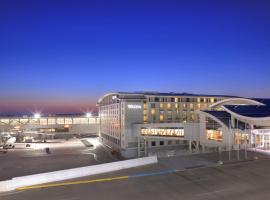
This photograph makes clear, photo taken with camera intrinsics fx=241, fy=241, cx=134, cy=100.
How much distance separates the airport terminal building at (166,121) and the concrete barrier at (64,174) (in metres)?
19.6

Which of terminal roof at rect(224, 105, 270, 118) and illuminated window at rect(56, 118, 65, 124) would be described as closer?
terminal roof at rect(224, 105, 270, 118)

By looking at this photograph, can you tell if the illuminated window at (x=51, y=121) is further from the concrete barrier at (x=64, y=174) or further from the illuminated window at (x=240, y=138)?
the concrete barrier at (x=64, y=174)

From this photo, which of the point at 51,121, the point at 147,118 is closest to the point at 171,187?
the point at 147,118

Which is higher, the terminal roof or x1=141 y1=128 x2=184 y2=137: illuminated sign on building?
the terminal roof

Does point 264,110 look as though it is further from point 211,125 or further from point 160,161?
point 160,161

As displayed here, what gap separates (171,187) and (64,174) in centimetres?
799

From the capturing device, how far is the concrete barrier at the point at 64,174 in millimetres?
16237

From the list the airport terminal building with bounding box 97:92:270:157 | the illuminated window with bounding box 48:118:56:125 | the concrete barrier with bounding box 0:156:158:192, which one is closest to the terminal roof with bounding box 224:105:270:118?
the airport terminal building with bounding box 97:92:270:157

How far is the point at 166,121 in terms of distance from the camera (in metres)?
62.8

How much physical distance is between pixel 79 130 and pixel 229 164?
3061 inches

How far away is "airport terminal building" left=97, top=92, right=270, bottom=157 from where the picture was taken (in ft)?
128

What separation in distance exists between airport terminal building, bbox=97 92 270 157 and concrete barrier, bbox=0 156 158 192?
19.6 m

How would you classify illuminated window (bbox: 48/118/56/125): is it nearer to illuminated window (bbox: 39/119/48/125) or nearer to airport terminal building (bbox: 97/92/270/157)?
illuminated window (bbox: 39/119/48/125)

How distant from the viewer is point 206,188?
1549 cm
